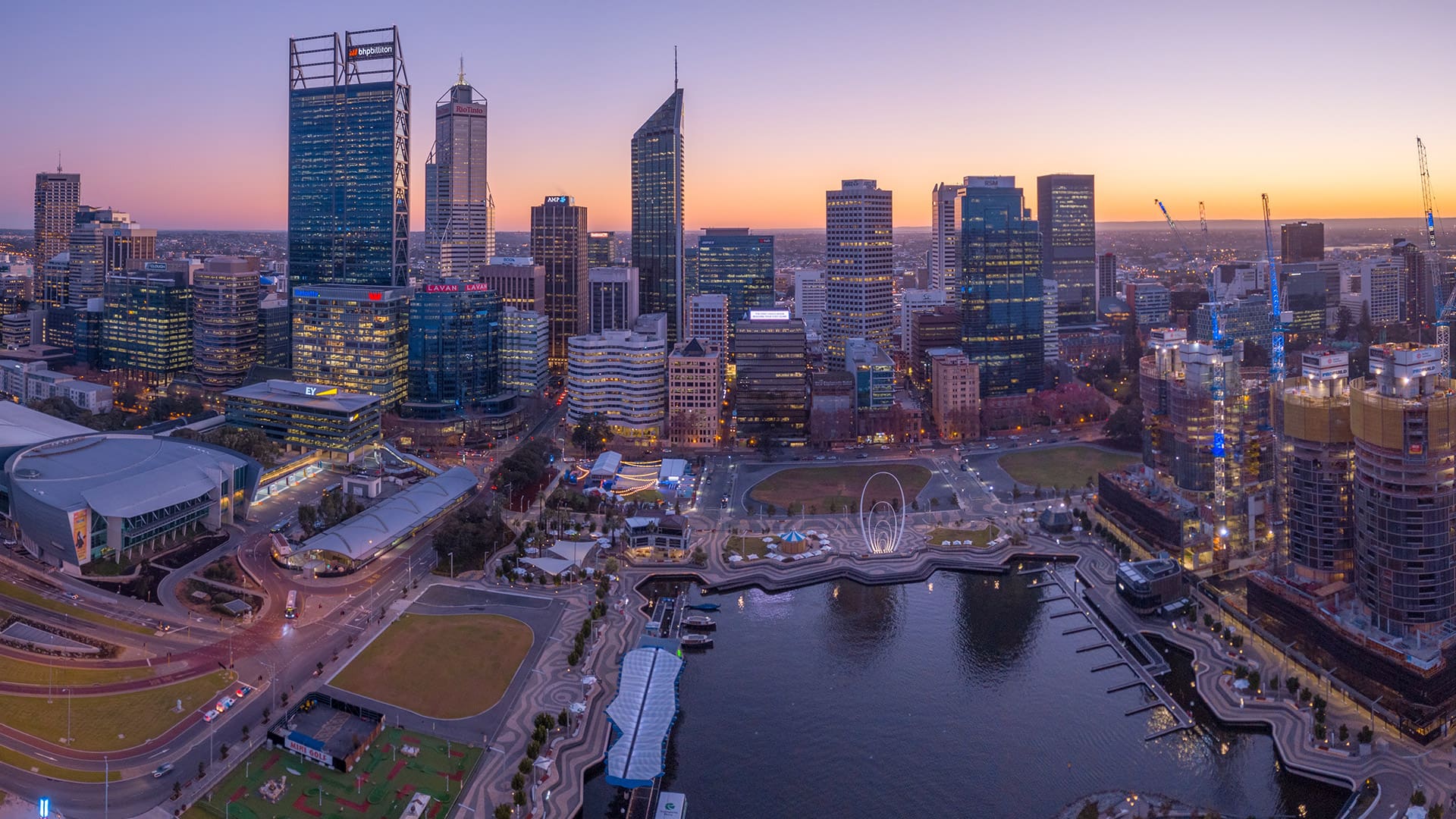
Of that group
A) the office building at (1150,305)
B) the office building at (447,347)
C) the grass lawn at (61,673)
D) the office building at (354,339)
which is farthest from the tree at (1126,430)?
the grass lawn at (61,673)

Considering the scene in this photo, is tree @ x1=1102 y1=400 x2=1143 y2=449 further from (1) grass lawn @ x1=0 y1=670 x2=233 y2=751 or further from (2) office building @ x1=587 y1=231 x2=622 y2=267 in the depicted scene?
(2) office building @ x1=587 y1=231 x2=622 y2=267

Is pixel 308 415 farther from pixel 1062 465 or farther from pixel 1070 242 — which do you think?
pixel 1070 242

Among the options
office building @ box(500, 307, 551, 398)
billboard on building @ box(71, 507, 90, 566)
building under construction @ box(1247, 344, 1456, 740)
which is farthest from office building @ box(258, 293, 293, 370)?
building under construction @ box(1247, 344, 1456, 740)

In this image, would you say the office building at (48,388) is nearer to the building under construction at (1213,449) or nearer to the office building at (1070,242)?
the building under construction at (1213,449)

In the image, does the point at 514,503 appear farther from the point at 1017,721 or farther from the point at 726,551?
the point at 1017,721

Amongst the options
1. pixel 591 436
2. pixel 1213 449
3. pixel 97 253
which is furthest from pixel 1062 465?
pixel 97 253

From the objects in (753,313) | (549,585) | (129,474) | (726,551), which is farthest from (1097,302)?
(129,474)
